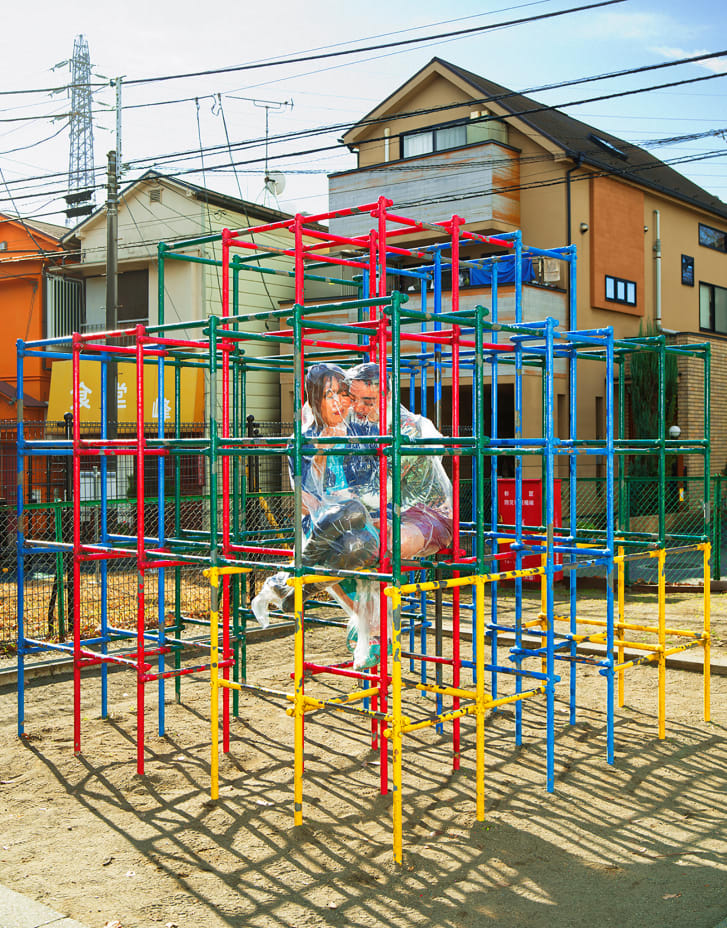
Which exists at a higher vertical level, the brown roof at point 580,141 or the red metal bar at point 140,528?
the brown roof at point 580,141

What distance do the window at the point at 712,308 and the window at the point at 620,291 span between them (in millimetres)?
4248

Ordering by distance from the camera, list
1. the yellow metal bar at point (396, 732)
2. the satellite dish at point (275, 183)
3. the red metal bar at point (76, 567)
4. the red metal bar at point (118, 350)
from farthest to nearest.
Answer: the satellite dish at point (275, 183) < the red metal bar at point (118, 350) < the red metal bar at point (76, 567) < the yellow metal bar at point (396, 732)

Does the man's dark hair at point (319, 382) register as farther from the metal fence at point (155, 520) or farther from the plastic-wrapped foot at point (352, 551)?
the metal fence at point (155, 520)

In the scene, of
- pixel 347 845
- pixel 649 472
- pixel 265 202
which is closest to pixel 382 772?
pixel 347 845

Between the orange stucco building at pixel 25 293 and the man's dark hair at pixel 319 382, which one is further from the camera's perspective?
the orange stucco building at pixel 25 293

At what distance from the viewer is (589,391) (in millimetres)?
21234

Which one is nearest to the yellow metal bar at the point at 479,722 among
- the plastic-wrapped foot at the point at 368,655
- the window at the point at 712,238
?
the plastic-wrapped foot at the point at 368,655

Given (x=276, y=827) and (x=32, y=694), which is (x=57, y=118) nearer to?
(x=32, y=694)

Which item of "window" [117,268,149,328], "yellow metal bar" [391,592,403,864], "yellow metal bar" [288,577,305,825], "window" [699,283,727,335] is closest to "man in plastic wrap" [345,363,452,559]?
"yellow metal bar" [288,577,305,825]

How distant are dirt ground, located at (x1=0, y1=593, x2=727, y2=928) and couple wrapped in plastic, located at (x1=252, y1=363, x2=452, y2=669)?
1037 millimetres

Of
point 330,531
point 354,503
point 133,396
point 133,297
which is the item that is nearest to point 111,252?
point 133,396

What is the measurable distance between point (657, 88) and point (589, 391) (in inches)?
412

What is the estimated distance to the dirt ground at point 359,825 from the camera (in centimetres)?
418

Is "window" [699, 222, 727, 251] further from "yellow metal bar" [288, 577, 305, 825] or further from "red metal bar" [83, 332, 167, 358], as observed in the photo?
"yellow metal bar" [288, 577, 305, 825]
